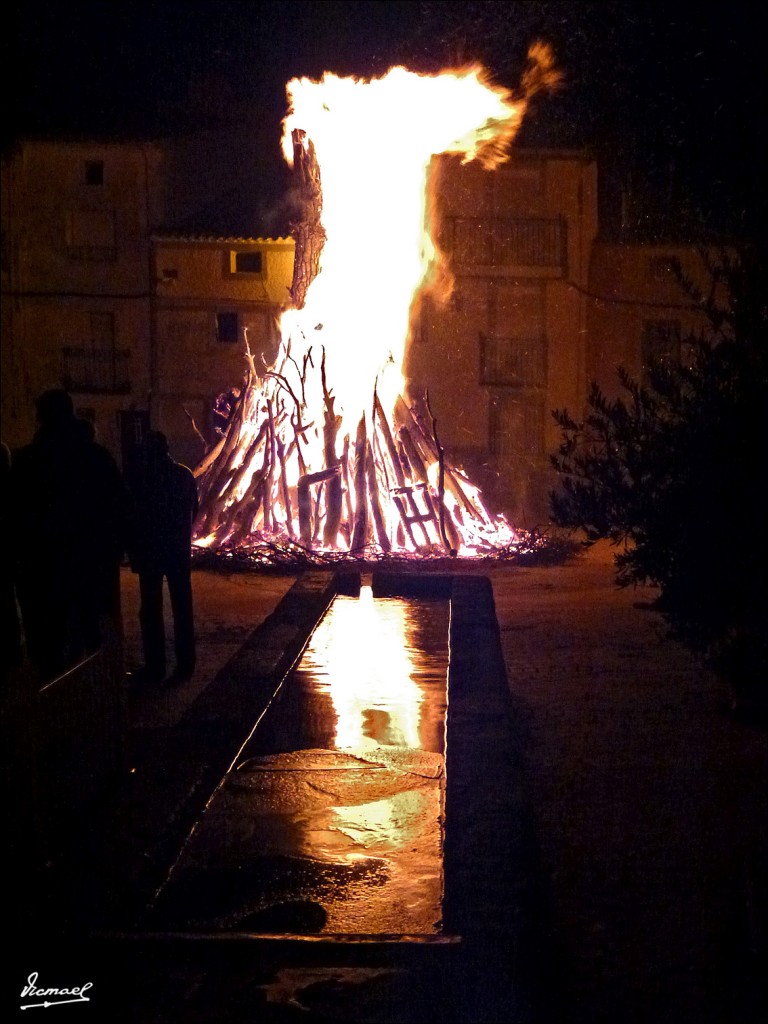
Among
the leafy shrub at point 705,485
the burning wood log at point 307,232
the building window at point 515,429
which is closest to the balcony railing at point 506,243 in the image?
the building window at point 515,429

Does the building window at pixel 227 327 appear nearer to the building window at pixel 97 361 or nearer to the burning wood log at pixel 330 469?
the building window at pixel 97 361

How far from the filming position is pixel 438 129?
15.4 metres

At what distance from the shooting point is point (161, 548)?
7.85 m

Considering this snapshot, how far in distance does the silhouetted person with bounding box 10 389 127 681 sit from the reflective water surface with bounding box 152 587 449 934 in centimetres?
117

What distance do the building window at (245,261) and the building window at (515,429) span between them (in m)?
6.28

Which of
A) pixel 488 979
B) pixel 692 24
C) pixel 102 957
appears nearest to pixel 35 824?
pixel 102 957

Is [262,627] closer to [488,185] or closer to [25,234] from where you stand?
[488,185]

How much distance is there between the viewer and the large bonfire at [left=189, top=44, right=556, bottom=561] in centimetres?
1490

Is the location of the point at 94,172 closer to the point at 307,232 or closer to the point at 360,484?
the point at 307,232

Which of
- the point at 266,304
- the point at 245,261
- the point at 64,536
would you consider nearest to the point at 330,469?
the point at 64,536

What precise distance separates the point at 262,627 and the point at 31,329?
66.8 ft

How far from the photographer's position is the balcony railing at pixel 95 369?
90.2 ft

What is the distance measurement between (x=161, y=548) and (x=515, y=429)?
19341 millimetres

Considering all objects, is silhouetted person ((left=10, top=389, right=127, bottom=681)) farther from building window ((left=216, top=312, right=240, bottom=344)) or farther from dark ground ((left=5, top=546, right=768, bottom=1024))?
building window ((left=216, top=312, right=240, bottom=344))
